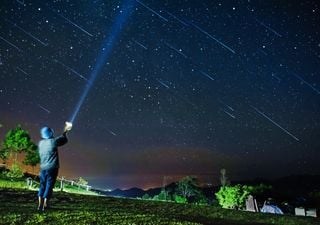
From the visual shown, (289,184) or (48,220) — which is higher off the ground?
(289,184)

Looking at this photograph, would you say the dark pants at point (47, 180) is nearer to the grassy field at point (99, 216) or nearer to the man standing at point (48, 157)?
the man standing at point (48, 157)

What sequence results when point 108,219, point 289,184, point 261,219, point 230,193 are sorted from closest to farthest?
point 108,219
point 261,219
point 230,193
point 289,184

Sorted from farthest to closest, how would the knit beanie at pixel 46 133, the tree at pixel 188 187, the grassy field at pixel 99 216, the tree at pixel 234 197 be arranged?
the tree at pixel 188 187 → the tree at pixel 234 197 → the knit beanie at pixel 46 133 → the grassy field at pixel 99 216

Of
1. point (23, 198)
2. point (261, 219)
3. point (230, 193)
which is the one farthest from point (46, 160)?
point (230, 193)

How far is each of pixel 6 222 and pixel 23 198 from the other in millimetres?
8409

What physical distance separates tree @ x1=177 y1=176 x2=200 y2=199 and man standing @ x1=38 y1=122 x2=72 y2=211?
4442 cm

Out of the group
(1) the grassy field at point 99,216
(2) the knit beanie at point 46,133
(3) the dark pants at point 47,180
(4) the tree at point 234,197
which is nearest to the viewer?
(1) the grassy field at point 99,216

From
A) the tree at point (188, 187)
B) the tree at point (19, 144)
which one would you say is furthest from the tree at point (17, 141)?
the tree at point (188, 187)

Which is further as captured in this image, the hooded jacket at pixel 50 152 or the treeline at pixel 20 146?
the treeline at pixel 20 146

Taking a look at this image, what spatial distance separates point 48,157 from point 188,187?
149ft

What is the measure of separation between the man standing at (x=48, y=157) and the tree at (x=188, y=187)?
146 ft

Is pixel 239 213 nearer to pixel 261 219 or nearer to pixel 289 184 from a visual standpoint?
pixel 261 219

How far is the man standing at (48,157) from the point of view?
11.7 meters

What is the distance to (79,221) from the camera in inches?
448
